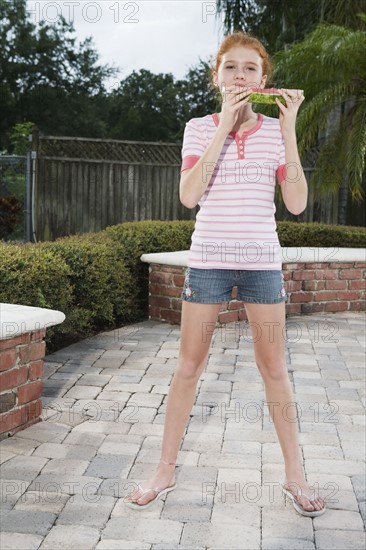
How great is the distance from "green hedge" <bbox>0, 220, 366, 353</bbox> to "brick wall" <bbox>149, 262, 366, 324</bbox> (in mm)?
274

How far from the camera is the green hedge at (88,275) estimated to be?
16.6 ft

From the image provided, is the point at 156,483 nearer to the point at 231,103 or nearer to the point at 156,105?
the point at 231,103

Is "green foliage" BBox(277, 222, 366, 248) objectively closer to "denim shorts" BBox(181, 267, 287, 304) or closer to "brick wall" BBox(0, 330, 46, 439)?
"brick wall" BBox(0, 330, 46, 439)

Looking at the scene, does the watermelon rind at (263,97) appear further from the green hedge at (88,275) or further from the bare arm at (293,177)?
the green hedge at (88,275)

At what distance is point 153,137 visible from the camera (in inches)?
1261

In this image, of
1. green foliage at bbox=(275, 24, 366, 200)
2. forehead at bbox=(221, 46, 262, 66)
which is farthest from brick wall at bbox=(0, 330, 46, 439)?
green foliage at bbox=(275, 24, 366, 200)

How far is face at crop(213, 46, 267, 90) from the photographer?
2.82 m

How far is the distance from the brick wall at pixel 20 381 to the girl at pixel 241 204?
3.86 ft

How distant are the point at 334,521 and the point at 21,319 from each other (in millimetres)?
1822

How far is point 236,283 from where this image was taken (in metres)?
2.89

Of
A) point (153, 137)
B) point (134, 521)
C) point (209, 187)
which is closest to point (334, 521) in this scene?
point (134, 521)

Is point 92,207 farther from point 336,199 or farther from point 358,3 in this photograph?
point 358,3

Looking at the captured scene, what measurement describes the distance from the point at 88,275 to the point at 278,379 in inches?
129

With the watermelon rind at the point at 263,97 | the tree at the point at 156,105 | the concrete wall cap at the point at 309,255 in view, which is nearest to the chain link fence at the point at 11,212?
the concrete wall cap at the point at 309,255
